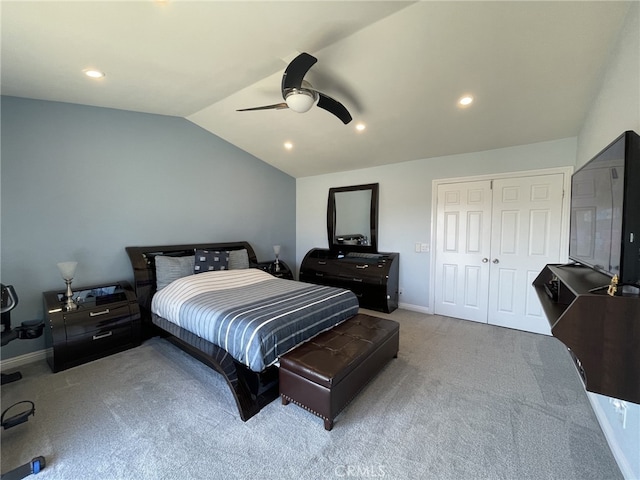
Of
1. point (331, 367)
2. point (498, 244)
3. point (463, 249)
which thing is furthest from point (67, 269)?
point (498, 244)

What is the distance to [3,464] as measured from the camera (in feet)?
5.17

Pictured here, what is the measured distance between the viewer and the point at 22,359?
2699 millimetres

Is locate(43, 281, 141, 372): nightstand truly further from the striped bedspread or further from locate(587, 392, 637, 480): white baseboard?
locate(587, 392, 637, 480): white baseboard

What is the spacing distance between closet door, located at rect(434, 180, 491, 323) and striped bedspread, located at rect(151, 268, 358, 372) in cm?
194

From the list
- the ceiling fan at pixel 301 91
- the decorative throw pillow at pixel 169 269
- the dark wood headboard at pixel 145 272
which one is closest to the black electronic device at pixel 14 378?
the dark wood headboard at pixel 145 272

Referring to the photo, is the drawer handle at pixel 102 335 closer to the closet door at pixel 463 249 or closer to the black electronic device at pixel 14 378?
the black electronic device at pixel 14 378

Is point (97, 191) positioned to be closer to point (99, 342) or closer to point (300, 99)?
point (99, 342)

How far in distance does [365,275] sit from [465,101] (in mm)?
2693

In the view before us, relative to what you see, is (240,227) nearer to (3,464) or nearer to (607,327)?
(3,464)

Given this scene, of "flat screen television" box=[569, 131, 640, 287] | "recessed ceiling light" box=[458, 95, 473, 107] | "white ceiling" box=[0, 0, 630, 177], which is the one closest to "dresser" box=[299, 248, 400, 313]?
"white ceiling" box=[0, 0, 630, 177]

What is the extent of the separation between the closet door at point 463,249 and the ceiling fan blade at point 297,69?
9.56 feet

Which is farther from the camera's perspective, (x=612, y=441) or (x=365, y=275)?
(x=365, y=275)

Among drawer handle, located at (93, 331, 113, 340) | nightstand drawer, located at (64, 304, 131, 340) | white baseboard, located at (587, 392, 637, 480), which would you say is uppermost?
nightstand drawer, located at (64, 304, 131, 340)

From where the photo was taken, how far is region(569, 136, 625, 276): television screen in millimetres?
1212
